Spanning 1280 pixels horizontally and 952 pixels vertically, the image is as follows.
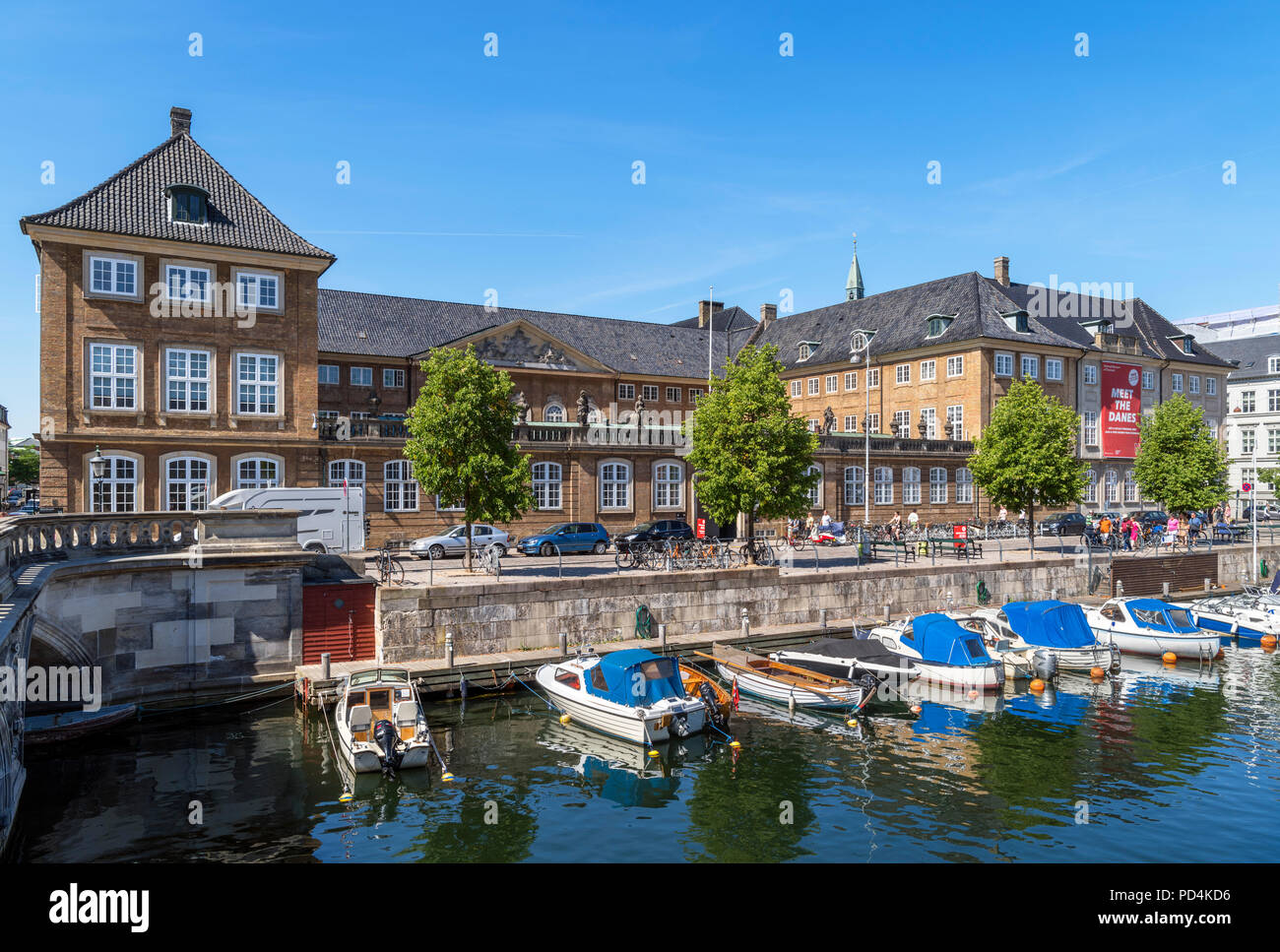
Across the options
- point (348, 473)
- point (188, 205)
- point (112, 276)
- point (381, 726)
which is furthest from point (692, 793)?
point (188, 205)

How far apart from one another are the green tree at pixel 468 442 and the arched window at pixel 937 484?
34074 millimetres

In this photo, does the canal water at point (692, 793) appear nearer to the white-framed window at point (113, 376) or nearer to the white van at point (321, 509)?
the white van at point (321, 509)

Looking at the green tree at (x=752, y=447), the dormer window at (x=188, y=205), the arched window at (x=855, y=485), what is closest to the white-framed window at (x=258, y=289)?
the dormer window at (x=188, y=205)

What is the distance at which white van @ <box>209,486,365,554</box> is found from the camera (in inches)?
1281

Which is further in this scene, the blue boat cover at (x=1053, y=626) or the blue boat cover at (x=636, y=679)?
the blue boat cover at (x=1053, y=626)

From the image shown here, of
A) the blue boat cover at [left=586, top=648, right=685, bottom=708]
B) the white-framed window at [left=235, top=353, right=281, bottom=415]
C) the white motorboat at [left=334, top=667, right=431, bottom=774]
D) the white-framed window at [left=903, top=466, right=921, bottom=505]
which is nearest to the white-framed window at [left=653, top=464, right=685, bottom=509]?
the white-framed window at [left=903, top=466, right=921, bottom=505]

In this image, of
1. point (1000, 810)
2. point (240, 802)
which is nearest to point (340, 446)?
point (240, 802)

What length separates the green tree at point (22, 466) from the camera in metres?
93.3

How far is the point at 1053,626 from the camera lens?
31422mm

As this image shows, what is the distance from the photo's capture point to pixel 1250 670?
31.3 m

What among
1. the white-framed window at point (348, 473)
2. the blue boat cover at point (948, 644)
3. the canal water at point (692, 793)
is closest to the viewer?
the canal water at point (692, 793)

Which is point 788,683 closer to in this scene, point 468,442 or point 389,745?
point 389,745
